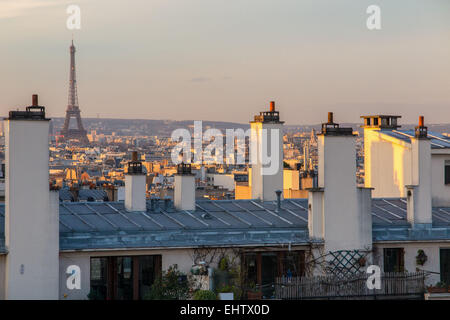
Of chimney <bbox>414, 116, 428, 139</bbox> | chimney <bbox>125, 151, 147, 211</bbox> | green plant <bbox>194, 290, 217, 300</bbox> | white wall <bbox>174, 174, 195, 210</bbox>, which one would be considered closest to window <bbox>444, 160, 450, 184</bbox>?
chimney <bbox>414, 116, 428, 139</bbox>

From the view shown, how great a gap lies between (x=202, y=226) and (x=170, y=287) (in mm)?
2634

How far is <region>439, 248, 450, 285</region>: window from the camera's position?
2702 centimetres

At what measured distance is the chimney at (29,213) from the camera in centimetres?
2270

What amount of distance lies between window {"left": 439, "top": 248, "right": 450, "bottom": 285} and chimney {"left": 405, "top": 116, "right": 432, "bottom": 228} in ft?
3.05

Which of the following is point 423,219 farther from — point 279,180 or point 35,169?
point 35,169

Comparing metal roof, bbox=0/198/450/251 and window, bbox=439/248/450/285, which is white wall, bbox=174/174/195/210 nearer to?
metal roof, bbox=0/198/450/251

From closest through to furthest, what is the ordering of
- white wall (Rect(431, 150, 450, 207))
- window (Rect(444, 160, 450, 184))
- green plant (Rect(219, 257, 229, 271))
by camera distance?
green plant (Rect(219, 257, 229, 271))
white wall (Rect(431, 150, 450, 207))
window (Rect(444, 160, 450, 184))

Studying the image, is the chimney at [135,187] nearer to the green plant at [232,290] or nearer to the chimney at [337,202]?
the green plant at [232,290]

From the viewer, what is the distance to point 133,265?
24406mm

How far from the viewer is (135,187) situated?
26.4m

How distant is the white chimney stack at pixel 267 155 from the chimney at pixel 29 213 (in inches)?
321
